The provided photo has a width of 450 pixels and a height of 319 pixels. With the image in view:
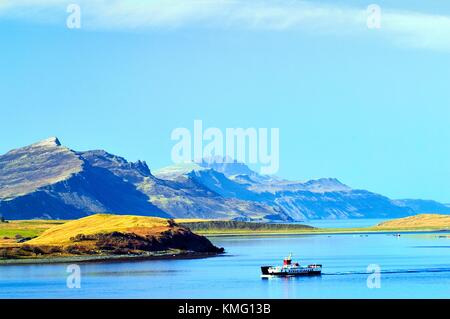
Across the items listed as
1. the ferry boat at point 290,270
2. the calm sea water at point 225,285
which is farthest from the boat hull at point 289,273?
the calm sea water at point 225,285

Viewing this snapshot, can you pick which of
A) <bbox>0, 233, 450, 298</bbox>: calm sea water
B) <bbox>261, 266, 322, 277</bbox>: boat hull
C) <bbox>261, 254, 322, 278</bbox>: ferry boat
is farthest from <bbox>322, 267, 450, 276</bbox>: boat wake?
<bbox>261, 254, 322, 278</bbox>: ferry boat

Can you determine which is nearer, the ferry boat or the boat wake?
the boat wake

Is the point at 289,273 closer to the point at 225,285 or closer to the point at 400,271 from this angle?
the point at 400,271

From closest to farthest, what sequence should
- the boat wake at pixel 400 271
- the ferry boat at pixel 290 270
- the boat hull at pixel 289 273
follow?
1. the boat wake at pixel 400 271
2. the boat hull at pixel 289 273
3. the ferry boat at pixel 290 270

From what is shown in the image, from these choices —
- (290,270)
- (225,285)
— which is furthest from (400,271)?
(225,285)

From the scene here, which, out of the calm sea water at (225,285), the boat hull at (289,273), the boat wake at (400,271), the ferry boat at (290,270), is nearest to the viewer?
the calm sea water at (225,285)

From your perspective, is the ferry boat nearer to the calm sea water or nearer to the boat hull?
the boat hull

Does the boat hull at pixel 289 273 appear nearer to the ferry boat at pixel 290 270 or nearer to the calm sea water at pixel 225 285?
the ferry boat at pixel 290 270

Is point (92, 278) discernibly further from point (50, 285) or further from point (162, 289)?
point (162, 289)

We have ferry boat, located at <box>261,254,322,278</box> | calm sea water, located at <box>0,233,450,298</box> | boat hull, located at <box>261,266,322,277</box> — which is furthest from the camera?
ferry boat, located at <box>261,254,322,278</box>

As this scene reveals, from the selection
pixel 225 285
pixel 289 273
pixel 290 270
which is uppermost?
pixel 290 270
